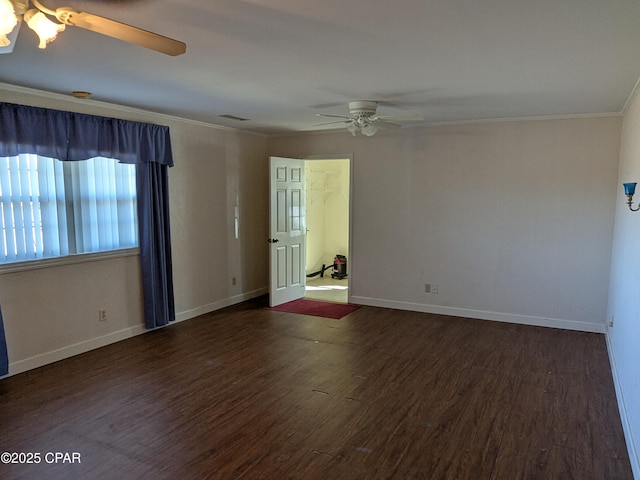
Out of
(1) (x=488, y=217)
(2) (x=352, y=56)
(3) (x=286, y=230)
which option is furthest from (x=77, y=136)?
(1) (x=488, y=217)

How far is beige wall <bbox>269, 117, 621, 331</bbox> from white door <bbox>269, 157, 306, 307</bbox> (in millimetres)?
648

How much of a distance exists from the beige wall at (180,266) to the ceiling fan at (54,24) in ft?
8.04

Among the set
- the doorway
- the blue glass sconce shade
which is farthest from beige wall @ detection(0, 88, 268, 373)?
the blue glass sconce shade

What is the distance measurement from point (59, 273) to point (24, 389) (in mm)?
1043

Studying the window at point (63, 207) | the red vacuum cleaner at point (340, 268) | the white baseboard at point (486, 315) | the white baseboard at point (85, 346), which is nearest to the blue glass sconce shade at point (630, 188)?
the white baseboard at point (486, 315)

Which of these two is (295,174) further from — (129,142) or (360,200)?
(129,142)

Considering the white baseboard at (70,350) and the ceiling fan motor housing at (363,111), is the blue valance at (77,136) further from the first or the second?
the ceiling fan motor housing at (363,111)

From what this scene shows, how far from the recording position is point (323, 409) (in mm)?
3162

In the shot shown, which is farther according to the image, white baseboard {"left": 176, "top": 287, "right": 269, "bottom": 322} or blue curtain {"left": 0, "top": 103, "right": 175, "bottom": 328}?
white baseboard {"left": 176, "top": 287, "right": 269, "bottom": 322}

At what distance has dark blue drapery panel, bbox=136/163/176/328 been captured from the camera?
15.3 feet

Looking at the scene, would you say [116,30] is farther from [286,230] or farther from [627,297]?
[286,230]

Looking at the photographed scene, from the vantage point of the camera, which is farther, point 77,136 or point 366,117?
point 366,117

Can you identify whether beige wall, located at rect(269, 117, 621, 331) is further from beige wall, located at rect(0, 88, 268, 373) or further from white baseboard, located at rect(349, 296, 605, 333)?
beige wall, located at rect(0, 88, 268, 373)

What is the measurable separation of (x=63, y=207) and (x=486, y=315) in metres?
4.79
